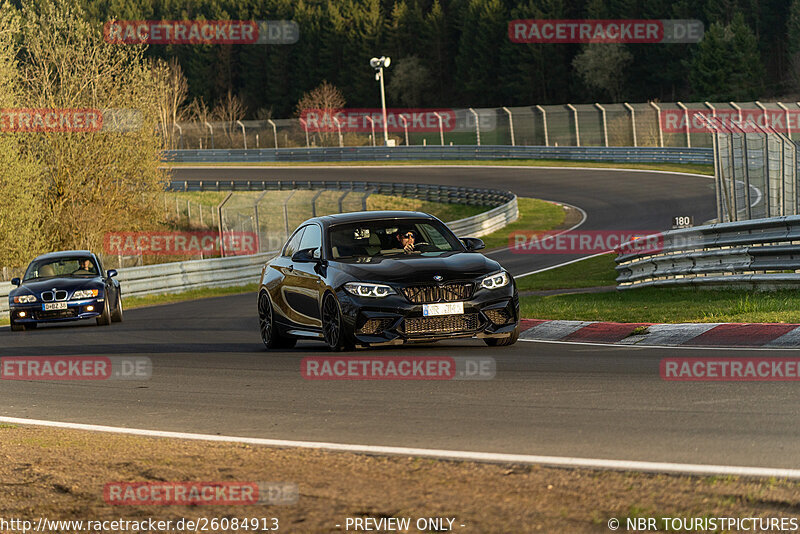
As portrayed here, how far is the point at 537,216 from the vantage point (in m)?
46.5

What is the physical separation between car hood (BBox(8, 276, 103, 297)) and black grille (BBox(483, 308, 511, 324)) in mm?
11983

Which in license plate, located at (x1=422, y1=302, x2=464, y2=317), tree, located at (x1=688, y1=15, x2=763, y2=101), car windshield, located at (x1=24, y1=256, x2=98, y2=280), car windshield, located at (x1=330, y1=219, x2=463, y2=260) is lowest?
car windshield, located at (x1=24, y1=256, x2=98, y2=280)

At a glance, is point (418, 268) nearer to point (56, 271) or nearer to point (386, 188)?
point (56, 271)

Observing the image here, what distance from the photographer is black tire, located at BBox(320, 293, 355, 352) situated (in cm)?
1207

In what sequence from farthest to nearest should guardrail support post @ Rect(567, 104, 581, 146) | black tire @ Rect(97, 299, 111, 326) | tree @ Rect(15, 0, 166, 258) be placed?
guardrail support post @ Rect(567, 104, 581, 146) → tree @ Rect(15, 0, 166, 258) → black tire @ Rect(97, 299, 111, 326)

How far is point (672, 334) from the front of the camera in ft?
41.1

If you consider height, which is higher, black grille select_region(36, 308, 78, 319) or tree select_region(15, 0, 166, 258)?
tree select_region(15, 0, 166, 258)

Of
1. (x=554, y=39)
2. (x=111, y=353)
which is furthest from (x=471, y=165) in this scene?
(x=111, y=353)

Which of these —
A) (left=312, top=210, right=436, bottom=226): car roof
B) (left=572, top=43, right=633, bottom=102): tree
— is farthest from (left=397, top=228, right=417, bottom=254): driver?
(left=572, top=43, right=633, bottom=102): tree

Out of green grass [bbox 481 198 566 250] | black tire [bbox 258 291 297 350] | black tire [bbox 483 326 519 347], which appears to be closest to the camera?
black tire [bbox 483 326 519 347]

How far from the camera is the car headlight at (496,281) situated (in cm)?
1198

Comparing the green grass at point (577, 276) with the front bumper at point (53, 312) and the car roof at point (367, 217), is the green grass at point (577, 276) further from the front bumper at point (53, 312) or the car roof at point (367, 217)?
the car roof at point (367, 217)

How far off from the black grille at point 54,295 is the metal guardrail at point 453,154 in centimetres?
2807

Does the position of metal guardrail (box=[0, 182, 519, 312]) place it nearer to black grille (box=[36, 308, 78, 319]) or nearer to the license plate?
black grille (box=[36, 308, 78, 319])
